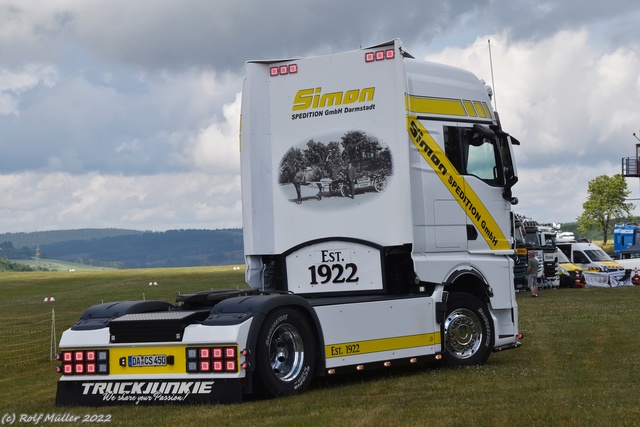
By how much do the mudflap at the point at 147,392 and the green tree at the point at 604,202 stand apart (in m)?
106

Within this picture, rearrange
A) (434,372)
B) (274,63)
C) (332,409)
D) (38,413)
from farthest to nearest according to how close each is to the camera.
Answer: (274,63) < (434,372) < (38,413) < (332,409)

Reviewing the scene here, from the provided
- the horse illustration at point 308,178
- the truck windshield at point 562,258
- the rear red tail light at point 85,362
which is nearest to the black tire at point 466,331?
the horse illustration at point 308,178

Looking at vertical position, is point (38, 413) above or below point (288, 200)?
below

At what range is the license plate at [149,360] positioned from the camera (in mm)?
11356

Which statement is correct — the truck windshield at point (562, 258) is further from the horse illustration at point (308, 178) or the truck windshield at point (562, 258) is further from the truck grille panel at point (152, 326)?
the truck grille panel at point (152, 326)

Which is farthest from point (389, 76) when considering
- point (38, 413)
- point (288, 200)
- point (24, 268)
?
point (24, 268)

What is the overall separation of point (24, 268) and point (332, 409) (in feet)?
594

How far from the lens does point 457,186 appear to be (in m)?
14.7

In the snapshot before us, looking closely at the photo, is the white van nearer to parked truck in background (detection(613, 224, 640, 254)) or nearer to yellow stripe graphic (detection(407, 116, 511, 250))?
parked truck in background (detection(613, 224, 640, 254))

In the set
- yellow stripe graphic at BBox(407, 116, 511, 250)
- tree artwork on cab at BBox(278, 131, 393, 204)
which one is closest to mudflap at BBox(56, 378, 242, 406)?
tree artwork on cab at BBox(278, 131, 393, 204)

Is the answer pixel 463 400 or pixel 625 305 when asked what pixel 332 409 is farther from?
pixel 625 305

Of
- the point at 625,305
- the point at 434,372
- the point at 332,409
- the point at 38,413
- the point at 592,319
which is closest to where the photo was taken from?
the point at 332,409

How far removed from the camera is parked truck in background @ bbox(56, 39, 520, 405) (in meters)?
13.3

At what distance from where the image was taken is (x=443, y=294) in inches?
561
